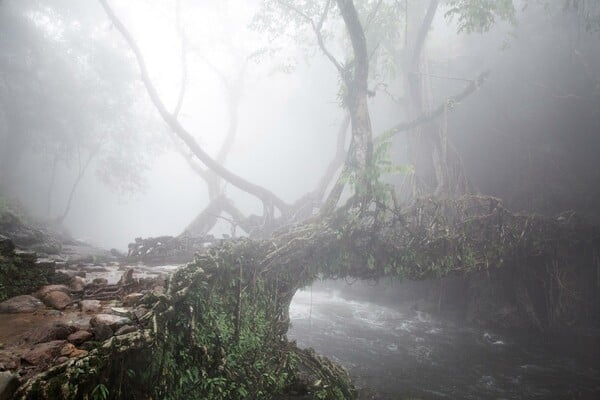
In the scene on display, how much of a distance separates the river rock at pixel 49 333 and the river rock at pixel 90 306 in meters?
0.73

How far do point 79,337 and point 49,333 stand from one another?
25cm

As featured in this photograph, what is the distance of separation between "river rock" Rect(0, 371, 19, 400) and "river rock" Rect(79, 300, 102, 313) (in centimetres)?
167

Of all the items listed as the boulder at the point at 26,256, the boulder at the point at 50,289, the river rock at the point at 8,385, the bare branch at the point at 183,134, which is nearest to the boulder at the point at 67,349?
the river rock at the point at 8,385

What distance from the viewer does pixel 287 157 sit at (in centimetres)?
5303

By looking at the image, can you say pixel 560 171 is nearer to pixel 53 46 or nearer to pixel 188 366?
pixel 188 366

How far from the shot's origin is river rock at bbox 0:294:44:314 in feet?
12.0

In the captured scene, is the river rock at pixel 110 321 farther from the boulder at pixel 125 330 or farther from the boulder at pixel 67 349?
the boulder at pixel 67 349

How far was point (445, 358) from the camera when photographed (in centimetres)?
1061

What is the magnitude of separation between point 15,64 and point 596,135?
31.4 meters

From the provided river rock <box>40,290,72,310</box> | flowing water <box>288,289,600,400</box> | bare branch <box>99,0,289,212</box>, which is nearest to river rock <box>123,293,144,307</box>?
river rock <box>40,290,72,310</box>

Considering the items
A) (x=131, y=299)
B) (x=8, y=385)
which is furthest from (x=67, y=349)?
(x=131, y=299)

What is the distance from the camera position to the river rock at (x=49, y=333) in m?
2.93

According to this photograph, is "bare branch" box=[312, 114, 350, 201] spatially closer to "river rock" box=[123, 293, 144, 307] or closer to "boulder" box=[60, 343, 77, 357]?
"river rock" box=[123, 293, 144, 307]

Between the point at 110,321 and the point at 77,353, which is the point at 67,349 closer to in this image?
the point at 77,353
